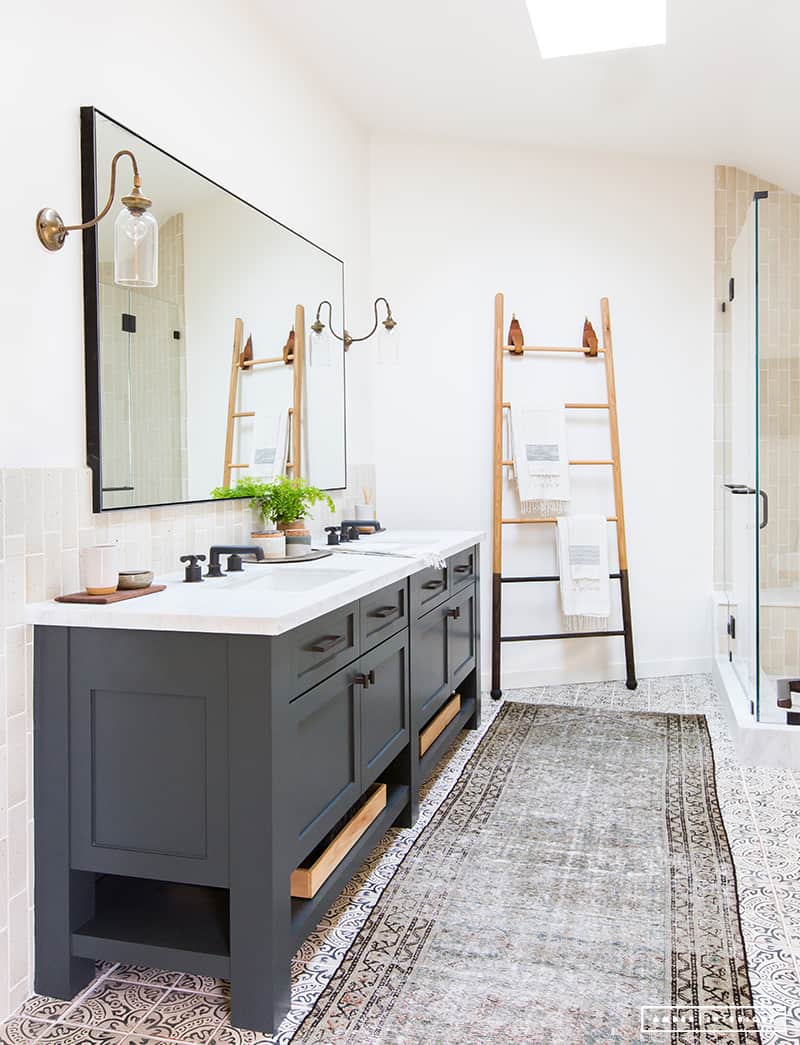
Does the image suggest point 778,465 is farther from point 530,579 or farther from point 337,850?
point 337,850

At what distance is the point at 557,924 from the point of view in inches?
76.4

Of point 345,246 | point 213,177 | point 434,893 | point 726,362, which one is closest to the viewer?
point 434,893

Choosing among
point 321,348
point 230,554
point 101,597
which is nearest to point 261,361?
point 321,348

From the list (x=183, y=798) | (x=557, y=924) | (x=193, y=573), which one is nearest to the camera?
(x=183, y=798)

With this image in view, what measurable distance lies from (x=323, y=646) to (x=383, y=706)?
492 mm

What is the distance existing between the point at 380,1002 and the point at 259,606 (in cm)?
80

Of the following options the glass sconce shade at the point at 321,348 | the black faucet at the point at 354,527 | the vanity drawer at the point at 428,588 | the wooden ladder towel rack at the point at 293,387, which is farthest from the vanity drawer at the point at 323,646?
the glass sconce shade at the point at 321,348

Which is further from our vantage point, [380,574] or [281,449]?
[281,449]

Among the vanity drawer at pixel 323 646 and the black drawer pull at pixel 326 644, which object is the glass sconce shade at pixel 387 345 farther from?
the black drawer pull at pixel 326 644

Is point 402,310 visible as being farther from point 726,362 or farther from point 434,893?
point 434,893

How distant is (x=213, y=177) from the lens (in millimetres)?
2490

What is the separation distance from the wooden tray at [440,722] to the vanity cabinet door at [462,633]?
0.09 metres

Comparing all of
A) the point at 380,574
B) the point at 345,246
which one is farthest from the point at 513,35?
the point at 380,574

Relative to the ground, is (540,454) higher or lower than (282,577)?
higher
